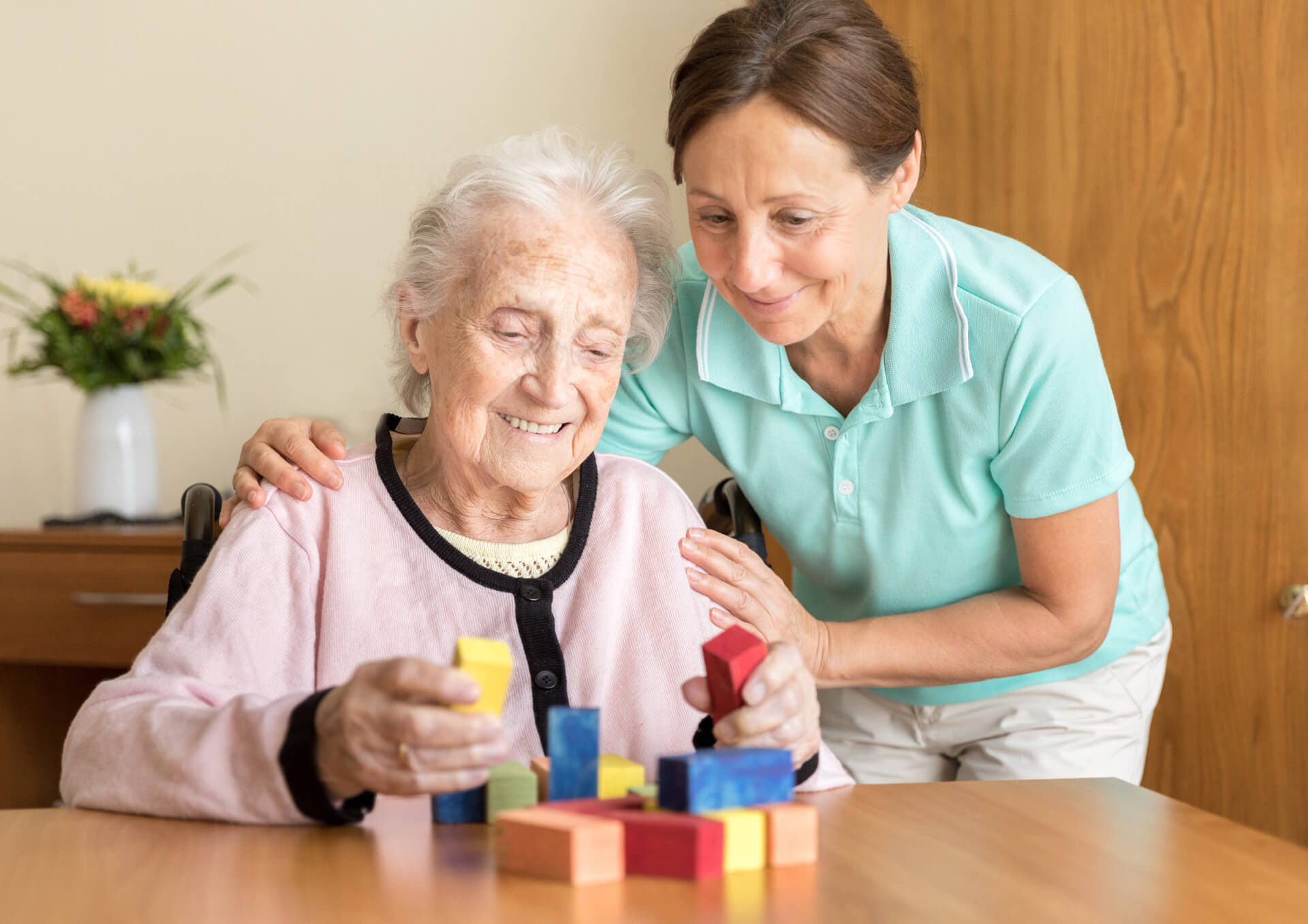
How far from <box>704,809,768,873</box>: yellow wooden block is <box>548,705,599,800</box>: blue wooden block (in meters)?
0.12

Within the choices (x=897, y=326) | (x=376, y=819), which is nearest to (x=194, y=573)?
(x=376, y=819)

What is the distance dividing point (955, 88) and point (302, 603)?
169 centimetres

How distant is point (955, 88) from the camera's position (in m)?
2.29

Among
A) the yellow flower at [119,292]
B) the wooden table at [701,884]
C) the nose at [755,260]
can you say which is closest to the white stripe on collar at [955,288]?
the nose at [755,260]

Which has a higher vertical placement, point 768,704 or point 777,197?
point 777,197

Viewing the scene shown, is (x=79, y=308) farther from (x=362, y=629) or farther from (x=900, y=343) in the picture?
(x=900, y=343)

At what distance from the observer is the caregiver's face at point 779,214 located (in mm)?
1359

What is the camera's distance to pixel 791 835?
903 millimetres

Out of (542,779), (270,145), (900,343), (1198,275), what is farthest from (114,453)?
(1198,275)

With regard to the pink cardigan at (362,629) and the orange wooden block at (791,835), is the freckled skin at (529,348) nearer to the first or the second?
the pink cardigan at (362,629)

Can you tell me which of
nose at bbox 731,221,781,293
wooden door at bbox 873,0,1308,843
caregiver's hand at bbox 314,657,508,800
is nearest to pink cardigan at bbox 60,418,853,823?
caregiver's hand at bbox 314,657,508,800

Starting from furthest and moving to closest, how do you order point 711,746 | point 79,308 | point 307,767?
1. point 79,308
2. point 711,746
3. point 307,767

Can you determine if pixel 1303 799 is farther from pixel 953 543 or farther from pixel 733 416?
pixel 733 416

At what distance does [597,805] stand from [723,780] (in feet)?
0.36
